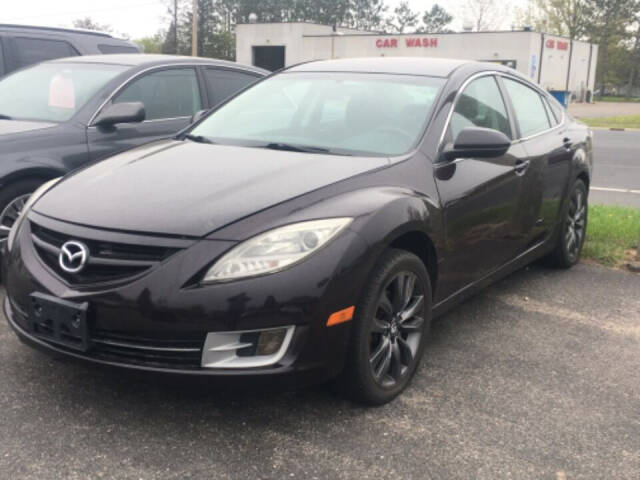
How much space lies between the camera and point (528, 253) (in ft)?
15.5

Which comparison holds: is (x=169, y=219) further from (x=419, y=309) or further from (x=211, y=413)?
(x=419, y=309)

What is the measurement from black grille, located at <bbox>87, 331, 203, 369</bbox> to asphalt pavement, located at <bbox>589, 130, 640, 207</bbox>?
7.64 m

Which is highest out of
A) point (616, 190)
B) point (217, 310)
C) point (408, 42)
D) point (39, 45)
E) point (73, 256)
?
point (408, 42)

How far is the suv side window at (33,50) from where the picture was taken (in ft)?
26.2

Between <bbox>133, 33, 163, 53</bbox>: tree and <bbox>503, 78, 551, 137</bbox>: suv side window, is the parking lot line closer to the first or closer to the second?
<bbox>503, 78, 551, 137</bbox>: suv side window

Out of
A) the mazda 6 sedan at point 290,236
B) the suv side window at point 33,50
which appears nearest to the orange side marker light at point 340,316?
the mazda 6 sedan at point 290,236

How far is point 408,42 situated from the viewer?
1945 inches

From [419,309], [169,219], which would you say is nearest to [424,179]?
[419,309]

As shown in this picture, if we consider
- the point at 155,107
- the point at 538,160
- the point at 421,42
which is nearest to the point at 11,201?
the point at 155,107

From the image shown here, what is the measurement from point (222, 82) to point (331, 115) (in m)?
2.80

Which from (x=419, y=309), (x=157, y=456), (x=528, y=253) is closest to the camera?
(x=157, y=456)

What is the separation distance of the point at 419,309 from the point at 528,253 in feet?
5.34

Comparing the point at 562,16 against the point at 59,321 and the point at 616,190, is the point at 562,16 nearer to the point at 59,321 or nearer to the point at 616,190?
the point at 616,190

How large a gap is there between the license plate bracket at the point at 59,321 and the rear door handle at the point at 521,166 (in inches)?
107
